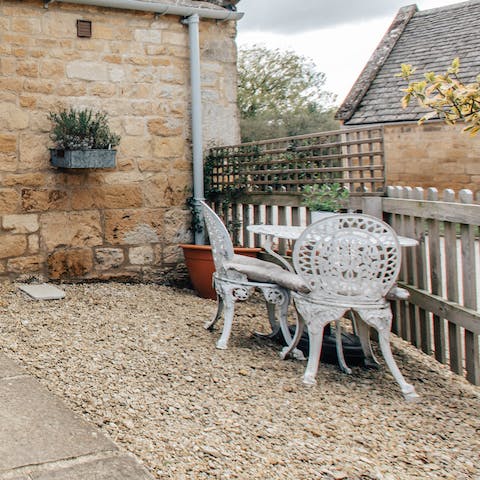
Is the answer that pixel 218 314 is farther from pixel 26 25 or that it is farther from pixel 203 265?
pixel 26 25

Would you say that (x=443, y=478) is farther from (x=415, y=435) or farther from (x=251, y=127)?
(x=251, y=127)

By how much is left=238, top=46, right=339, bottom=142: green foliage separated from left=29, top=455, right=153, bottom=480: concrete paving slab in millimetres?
20115

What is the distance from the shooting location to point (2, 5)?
5.83m

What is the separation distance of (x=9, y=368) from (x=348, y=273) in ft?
6.27

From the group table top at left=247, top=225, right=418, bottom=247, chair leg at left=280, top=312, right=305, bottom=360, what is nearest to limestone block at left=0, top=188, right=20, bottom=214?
table top at left=247, top=225, right=418, bottom=247

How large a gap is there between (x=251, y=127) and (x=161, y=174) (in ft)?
49.7

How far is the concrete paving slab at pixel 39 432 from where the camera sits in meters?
2.45

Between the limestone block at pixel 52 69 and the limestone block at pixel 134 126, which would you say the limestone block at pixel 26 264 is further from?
the limestone block at pixel 52 69

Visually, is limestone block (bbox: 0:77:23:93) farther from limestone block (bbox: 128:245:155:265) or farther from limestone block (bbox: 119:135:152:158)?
limestone block (bbox: 128:245:155:265)

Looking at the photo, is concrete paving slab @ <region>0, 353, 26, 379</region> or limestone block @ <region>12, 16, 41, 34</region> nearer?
concrete paving slab @ <region>0, 353, 26, 379</region>

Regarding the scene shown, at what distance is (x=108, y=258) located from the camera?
6.42 meters

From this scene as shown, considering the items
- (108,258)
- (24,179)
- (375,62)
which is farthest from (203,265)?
(375,62)

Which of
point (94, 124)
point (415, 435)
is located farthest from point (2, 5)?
point (415, 435)

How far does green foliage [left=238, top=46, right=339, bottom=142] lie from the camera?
74.3 feet
